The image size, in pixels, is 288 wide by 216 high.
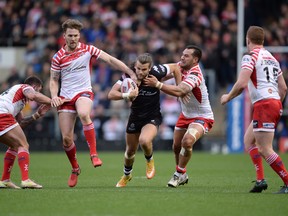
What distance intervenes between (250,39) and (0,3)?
18.3 m

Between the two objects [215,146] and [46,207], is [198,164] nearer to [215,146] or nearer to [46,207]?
[215,146]

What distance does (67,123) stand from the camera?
39.4 feet

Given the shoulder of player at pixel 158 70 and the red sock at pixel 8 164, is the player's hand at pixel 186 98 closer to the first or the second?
the shoulder of player at pixel 158 70

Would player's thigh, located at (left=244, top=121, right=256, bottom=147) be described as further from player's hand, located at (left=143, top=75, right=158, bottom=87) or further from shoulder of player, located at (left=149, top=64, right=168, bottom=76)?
shoulder of player, located at (left=149, top=64, right=168, bottom=76)

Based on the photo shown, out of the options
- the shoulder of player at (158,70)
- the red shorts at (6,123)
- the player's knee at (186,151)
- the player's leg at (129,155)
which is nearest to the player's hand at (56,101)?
the red shorts at (6,123)

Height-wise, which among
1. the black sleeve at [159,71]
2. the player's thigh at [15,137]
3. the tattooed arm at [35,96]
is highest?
the black sleeve at [159,71]

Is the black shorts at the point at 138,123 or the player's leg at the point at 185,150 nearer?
the player's leg at the point at 185,150

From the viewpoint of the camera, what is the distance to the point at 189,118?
41.0 feet

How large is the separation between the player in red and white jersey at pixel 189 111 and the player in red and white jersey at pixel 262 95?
1.24m

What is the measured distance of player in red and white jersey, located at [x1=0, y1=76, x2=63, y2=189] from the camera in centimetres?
1154

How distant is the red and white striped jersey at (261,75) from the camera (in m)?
10.8

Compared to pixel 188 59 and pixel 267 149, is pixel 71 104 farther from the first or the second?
pixel 267 149

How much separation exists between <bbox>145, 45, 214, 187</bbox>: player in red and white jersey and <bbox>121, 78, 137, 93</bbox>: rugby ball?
0.73 m

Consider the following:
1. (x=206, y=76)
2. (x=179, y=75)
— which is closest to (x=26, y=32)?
(x=206, y=76)
